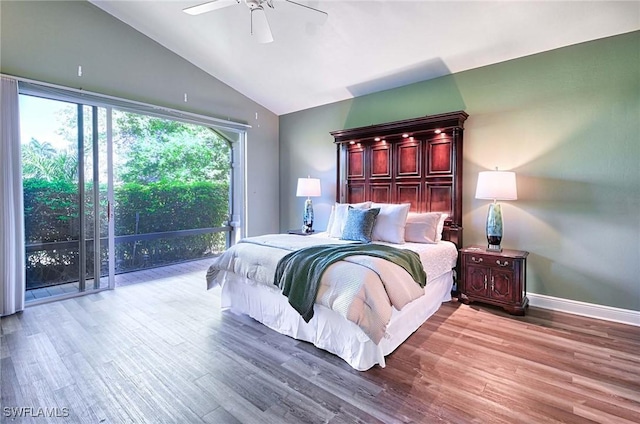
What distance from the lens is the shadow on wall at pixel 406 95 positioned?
4.09 m

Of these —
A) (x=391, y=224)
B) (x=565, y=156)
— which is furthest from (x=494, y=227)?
(x=391, y=224)

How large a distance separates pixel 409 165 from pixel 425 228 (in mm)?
1070

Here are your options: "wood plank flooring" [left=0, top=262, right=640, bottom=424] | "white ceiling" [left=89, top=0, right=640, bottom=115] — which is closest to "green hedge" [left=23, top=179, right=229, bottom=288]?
"wood plank flooring" [left=0, top=262, right=640, bottom=424]

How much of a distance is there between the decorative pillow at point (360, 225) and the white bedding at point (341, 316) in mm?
490

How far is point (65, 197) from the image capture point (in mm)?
3859

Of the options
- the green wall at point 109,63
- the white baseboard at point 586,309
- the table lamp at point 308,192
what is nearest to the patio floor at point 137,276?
the green wall at point 109,63

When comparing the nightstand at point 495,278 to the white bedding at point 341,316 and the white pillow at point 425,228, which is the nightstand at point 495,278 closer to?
the white bedding at point 341,316

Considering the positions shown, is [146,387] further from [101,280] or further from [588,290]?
[588,290]

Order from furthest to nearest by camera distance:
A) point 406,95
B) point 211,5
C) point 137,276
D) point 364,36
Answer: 1. point 137,276
2. point 406,95
3. point 364,36
4. point 211,5


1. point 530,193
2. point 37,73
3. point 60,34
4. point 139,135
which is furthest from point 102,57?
point 530,193

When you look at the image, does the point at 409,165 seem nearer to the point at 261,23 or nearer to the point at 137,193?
the point at 261,23

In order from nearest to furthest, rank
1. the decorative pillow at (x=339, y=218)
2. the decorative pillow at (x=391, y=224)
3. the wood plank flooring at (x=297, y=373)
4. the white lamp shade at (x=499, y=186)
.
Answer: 1. the wood plank flooring at (x=297, y=373)
2. the white lamp shade at (x=499, y=186)
3. the decorative pillow at (x=391, y=224)
4. the decorative pillow at (x=339, y=218)

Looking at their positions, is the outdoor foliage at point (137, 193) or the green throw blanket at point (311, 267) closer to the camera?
the green throw blanket at point (311, 267)

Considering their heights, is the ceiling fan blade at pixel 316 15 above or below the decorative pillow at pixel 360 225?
above
